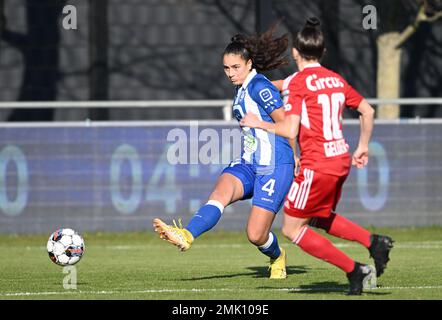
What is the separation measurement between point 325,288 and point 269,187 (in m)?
1.15

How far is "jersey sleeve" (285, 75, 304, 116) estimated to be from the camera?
801cm

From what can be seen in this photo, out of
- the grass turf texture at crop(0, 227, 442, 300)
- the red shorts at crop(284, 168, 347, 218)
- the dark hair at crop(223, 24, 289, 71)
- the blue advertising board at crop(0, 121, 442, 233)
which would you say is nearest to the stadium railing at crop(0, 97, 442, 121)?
the blue advertising board at crop(0, 121, 442, 233)

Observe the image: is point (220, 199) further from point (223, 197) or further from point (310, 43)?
point (310, 43)

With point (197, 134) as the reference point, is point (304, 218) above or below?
below

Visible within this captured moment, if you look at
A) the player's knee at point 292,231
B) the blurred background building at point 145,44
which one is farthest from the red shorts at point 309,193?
the blurred background building at point 145,44

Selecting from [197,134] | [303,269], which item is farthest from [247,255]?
[197,134]

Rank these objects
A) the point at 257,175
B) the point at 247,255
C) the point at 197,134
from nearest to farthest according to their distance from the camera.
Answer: the point at 257,175 → the point at 247,255 → the point at 197,134

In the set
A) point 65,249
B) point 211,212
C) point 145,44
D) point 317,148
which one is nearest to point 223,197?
point 211,212

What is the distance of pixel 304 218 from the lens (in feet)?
26.6

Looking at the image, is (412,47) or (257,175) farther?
(412,47)

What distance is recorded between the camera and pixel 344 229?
8.45 metres

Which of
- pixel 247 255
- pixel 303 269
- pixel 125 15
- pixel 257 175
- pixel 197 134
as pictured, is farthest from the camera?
pixel 125 15
